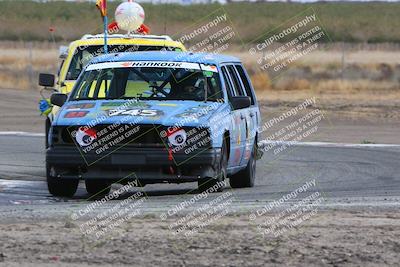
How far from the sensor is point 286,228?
891cm

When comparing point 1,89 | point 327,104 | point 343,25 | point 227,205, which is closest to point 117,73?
point 227,205

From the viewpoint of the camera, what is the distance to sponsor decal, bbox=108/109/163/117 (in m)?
11.6

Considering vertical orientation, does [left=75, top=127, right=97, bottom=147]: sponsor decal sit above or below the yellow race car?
below

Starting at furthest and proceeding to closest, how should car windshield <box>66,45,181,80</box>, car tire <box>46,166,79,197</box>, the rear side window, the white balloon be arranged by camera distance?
the white balloon < car windshield <box>66,45,181,80</box> < the rear side window < car tire <box>46,166,79,197</box>

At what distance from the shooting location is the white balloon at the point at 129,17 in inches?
745

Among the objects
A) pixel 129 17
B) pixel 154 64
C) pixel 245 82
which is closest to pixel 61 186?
pixel 154 64

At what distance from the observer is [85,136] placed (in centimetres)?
1146

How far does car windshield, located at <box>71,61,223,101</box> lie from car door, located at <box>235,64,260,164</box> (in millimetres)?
975

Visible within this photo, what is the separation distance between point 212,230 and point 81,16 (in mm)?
64944

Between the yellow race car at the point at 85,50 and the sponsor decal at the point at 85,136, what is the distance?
411 centimetres

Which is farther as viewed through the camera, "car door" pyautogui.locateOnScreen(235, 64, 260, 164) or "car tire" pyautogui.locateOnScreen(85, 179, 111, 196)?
"car door" pyautogui.locateOnScreen(235, 64, 260, 164)

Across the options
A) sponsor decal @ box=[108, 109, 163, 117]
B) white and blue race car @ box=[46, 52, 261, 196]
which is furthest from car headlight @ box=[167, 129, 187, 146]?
sponsor decal @ box=[108, 109, 163, 117]

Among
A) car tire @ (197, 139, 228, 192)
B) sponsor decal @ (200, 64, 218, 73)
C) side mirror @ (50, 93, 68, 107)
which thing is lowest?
car tire @ (197, 139, 228, 192)

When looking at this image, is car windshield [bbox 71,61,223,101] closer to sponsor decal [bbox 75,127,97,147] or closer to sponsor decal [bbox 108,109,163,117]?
sponsor decal [bbox 108,109,163,117]
